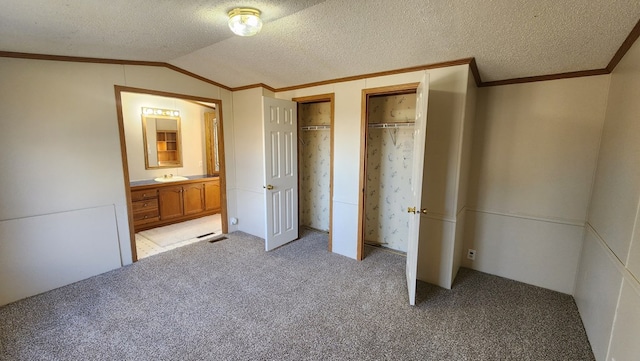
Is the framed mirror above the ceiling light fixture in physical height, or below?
below

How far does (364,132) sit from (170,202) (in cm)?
365

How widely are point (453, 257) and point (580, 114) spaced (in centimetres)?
176

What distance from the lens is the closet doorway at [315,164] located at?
4.05m

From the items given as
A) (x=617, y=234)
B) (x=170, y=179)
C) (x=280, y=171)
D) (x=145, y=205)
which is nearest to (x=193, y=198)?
(x=170, y=179)

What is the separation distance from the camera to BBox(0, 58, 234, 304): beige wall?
2324 millimetres

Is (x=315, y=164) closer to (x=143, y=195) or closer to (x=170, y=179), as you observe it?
(x=170, y=179)

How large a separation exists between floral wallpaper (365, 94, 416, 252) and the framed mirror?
149 inches

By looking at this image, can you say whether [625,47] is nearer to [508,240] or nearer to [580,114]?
[580,114]

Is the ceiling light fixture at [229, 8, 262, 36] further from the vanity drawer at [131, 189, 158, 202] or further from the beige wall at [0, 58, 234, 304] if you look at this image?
the vanity drawer at [131, 189, 158, 202]

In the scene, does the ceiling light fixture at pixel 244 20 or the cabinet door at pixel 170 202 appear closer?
the ceiling light fixture at pixel 244 20

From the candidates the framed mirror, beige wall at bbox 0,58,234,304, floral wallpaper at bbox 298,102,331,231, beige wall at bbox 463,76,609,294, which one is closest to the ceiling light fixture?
beige wall at bbox 0,58,234,304

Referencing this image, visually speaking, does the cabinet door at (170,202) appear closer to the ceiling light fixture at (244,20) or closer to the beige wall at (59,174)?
the beige wall at (59,174)

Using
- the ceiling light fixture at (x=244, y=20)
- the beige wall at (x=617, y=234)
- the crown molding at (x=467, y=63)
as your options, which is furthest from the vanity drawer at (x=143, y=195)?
the beige wall at (x=617, y=234)

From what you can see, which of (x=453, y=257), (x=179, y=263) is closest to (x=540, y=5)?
(x=453, y=257)
